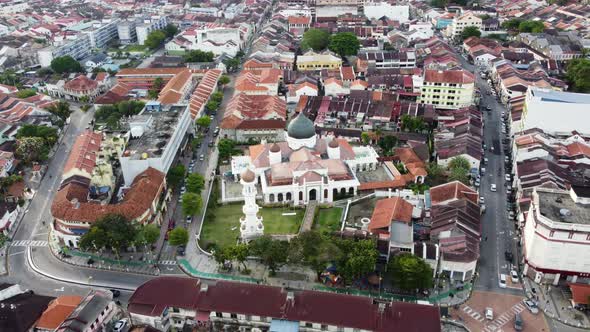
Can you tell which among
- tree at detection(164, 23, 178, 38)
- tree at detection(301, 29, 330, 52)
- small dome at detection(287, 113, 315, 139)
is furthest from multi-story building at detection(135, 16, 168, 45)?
small dome at detection(287, 113, 315, 139)

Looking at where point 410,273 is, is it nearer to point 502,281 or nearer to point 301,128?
point 502,281

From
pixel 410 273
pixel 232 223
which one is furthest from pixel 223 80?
pixel 410 273

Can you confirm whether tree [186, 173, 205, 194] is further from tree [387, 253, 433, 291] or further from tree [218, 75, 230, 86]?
tree [218, 75, 230, 86]

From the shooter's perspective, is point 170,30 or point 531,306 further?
point 170,30

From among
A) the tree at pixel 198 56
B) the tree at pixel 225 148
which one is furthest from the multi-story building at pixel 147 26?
the tree at pixel 225 148

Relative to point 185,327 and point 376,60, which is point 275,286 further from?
point 376,60

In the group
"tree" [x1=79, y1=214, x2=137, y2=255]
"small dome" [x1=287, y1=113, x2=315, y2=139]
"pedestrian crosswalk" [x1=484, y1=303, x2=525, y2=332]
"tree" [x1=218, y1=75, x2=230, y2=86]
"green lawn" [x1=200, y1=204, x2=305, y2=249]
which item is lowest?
"pedestrian crosswalk" [x1=484, y1=303, x2=525, y2=332]
